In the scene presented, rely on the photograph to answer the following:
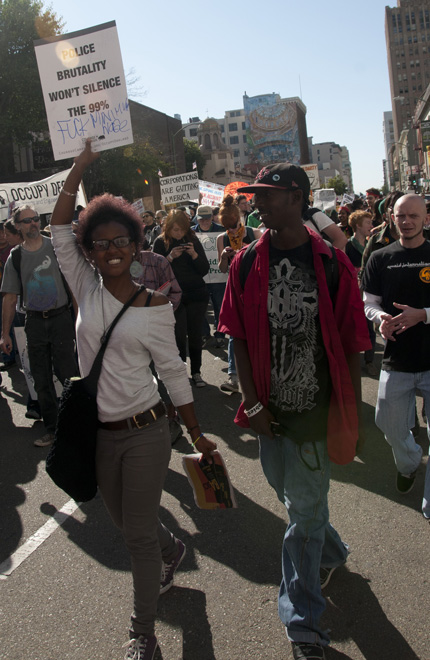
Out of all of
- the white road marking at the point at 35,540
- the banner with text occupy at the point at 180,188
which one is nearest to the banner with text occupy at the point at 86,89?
the white road marking at the point at 35,540

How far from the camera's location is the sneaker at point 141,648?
2.58 meters

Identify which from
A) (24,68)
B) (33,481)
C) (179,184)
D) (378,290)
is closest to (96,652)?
(33,481)

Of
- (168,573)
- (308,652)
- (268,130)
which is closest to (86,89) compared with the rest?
(168,573)

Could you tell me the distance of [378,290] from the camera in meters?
4.00

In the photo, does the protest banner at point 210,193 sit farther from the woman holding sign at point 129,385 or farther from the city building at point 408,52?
the city building at point 408,52

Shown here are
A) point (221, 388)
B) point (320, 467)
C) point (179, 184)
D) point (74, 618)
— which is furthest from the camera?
point (179, 184)

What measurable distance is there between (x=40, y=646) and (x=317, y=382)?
70.9 inches

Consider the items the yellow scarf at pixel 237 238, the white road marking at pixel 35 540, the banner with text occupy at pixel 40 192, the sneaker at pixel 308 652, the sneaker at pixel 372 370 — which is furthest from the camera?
the banner with text occupy at pixel 40 192

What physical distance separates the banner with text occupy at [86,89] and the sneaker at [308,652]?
319 centimetres

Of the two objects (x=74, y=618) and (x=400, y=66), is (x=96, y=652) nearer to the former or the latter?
(x=74, y=618)

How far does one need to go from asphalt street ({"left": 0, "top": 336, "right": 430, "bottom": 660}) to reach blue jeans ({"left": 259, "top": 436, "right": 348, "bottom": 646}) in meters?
0.18

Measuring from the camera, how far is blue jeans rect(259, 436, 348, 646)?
8.51 ft

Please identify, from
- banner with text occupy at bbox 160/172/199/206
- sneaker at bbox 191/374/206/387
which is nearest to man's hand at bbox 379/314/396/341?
sneaker at bbox 191/374/206/387

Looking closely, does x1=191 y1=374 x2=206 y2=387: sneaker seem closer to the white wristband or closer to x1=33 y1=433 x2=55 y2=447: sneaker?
x1=33 y1=433 x2=55 y2=447: sneaker
